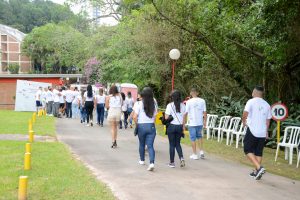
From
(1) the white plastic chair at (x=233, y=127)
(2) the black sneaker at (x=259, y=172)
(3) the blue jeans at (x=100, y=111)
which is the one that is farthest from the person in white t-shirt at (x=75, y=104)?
(2) the black sneaker at (x=259, y=172)

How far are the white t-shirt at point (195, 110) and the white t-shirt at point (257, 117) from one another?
7.74 ft

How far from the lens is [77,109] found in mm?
25328

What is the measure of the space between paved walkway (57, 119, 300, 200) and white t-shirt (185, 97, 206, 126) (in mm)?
1044

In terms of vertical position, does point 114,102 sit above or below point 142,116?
above

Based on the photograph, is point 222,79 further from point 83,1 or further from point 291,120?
point 83,1

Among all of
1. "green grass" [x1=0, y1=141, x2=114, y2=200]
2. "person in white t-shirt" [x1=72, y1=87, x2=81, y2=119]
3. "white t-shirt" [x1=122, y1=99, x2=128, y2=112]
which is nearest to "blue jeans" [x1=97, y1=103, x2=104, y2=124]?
"white t-shirt" [x1=122, y1=99, x2=128, y2=112]

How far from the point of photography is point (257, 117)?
9.10 metres

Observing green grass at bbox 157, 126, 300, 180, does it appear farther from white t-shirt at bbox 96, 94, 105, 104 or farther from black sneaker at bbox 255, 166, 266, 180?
white t-shirt at bbox 96, 94, 105, 104

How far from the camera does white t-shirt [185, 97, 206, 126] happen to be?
448 inches

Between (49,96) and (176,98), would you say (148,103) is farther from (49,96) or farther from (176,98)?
(49,96)

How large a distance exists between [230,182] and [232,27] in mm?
8387

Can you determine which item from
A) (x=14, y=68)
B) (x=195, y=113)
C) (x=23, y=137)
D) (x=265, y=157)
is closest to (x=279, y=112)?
(x=265, y=157)

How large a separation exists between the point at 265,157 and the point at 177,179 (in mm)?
5346

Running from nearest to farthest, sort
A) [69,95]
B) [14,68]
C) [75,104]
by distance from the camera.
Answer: [69,95] < [75,104] < [14,68]
